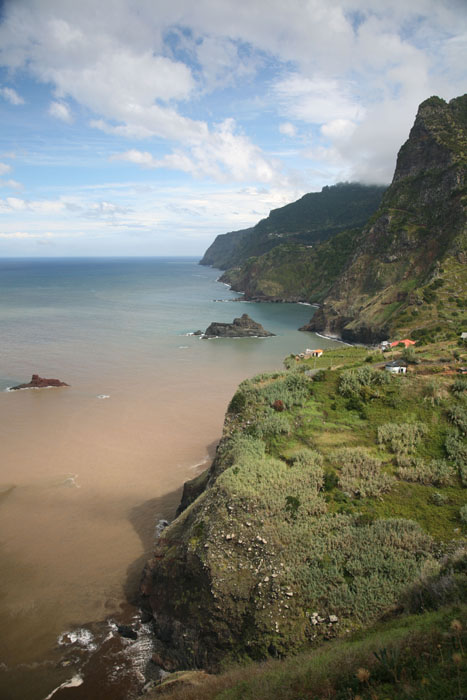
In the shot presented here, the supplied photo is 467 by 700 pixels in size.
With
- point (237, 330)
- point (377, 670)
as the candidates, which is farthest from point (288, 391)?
point (237, 330)

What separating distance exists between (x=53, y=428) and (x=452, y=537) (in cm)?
3052

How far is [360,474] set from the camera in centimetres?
1558

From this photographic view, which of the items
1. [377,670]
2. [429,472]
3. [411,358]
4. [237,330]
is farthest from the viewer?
[237,330]

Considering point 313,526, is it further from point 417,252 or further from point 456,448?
point 417,252

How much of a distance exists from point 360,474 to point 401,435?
9.66ft

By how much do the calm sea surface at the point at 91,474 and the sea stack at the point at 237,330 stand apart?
3.83 meters

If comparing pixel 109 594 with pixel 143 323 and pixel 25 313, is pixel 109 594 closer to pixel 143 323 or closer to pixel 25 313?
pixel 143 323

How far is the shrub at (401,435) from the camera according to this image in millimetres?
16625

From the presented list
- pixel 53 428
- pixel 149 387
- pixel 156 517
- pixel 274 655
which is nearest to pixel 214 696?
pixel 274 655

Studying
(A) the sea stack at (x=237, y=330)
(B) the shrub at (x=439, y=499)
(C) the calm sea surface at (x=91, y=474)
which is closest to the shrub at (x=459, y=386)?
(B) the shrub at (x=439, y=499)

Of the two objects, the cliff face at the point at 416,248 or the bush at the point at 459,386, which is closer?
the bush at the point at 459,386

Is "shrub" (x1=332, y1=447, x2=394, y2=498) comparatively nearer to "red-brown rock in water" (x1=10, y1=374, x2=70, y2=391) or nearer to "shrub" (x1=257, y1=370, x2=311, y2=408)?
"shrub" (x1=257, y1=370, x2=311, y2=408)

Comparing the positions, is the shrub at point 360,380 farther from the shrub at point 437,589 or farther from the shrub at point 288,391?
the shrub at point 437,589

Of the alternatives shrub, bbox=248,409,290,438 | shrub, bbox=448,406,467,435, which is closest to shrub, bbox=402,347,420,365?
shrub, bbox=448,406,467,435
